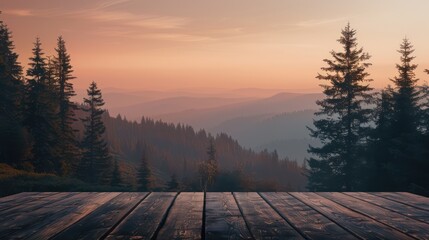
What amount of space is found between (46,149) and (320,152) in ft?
94.9

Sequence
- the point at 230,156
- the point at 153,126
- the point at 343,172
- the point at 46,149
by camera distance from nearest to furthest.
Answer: the point at 343,172 < the point at 46,149 < the point at 230,156 < the point at 153,126

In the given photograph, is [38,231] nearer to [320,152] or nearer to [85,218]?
[85,218]

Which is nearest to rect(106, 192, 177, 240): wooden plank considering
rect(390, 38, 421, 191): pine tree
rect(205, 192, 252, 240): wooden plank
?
rect(205, 192, 252, 240): wooden plank

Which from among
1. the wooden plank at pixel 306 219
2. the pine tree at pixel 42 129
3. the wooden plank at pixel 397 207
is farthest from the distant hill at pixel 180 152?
the wooden plank at pixel 306 219

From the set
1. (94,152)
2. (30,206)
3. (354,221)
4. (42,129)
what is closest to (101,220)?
(30,206)

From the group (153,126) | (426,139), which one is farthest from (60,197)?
(153,126)

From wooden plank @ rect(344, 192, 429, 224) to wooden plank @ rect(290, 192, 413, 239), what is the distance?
517 millimetres

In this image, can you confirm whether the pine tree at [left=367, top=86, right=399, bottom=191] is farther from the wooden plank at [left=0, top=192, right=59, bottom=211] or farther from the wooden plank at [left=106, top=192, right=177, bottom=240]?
the wooden plank at [left=0, top=192, right=59, bottom=211]

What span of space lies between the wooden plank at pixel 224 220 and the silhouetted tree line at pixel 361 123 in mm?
31858

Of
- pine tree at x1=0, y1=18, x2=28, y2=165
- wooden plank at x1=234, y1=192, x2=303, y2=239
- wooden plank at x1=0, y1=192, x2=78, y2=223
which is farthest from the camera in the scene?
pine tree at x1=0, y1=18, x2=28, y2=165

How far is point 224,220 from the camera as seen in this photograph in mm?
4234

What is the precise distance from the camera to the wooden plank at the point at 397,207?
4.58m

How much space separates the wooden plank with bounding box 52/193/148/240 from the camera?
368 cm

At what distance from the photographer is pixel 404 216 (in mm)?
4570
